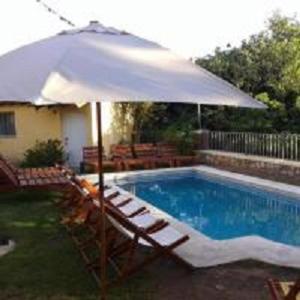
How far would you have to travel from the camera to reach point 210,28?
33000mm

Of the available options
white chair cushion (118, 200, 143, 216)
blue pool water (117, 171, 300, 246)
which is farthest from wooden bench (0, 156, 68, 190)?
blue pool water (117, 171, 300, 246)

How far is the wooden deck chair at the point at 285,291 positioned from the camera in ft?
13.7

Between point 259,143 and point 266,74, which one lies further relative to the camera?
A: point 266,74

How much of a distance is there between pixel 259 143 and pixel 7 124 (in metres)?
10.4

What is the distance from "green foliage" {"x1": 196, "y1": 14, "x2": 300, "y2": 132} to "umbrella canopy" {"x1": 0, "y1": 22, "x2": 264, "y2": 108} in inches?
611

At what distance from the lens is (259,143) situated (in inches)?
725

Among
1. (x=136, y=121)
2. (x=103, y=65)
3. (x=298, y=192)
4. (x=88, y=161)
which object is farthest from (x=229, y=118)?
(x=103, y=65)

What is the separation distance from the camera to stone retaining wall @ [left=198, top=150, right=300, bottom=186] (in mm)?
16094

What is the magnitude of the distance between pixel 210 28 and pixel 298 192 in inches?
820

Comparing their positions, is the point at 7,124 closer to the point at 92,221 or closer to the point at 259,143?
the point at 259,143

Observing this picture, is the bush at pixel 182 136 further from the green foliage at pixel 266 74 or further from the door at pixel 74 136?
the door at pixel 74 136

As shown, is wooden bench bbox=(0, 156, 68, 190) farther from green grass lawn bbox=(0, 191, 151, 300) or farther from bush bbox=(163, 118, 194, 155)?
bush bbox=(163, 118, 194, 155)

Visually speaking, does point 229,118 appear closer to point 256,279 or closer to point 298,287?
point 256,279

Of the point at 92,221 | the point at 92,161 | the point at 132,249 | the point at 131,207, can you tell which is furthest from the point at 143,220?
the point at 92,161
